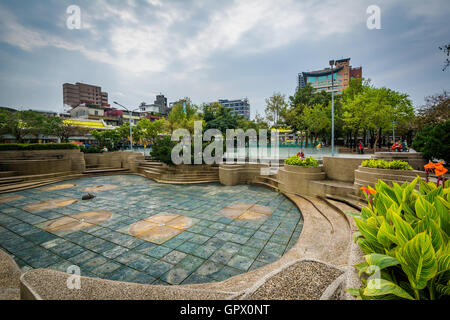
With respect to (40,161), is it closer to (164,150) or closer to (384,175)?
(164,150)

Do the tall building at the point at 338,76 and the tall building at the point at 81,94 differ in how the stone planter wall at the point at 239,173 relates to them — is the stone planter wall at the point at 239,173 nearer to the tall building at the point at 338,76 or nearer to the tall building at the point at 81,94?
the tall building at the point at 338,76

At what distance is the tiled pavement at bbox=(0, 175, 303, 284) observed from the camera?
3777mm

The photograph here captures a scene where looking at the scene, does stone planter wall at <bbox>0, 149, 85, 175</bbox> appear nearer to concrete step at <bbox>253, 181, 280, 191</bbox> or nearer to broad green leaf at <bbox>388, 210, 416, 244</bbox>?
→ concrete step at <bbox>253, 181, 280, 191</bbox>

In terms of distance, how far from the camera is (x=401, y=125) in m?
33.4

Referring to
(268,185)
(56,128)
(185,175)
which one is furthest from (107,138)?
(268,185)

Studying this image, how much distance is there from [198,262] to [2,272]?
3409mm

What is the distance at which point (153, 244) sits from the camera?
475 cm

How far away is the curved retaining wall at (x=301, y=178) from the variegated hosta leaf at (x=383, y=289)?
23.5 feet

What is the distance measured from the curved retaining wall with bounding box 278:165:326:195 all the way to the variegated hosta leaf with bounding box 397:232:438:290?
23.1 feet

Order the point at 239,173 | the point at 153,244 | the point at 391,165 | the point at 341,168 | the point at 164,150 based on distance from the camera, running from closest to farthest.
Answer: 1. the point at 153,244
2. the point at 391,165
3. the point at 341,168
4. the point at 239,173
5. the point at 164,150

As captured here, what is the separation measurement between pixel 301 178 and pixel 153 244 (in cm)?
657

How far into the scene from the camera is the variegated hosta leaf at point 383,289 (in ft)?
3.91
